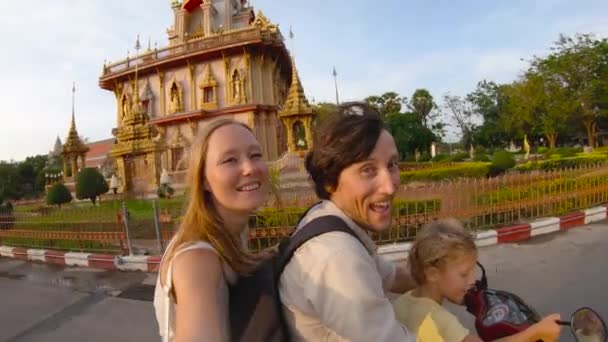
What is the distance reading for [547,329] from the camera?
1.39 metres

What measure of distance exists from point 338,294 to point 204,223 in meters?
0.48

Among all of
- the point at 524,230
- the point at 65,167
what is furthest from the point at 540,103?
the point at 65,167

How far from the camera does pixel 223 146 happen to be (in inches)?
54.1

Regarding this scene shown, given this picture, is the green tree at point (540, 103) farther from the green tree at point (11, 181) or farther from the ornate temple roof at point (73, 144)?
the green tree at point (11, 181)

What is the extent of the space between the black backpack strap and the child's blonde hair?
523mm

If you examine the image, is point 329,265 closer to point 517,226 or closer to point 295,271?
point 295,271

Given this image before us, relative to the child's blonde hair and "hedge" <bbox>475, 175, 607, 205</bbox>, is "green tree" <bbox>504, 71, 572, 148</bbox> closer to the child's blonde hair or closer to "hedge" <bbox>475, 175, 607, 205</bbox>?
→ "hedge" <bbox>475, 175, 607, 205</bbox>

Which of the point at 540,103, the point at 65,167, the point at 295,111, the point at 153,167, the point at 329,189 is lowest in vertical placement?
the point at 329,189

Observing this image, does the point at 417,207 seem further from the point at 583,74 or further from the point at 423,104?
the point at 423,104

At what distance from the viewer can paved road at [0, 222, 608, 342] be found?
4148 mm

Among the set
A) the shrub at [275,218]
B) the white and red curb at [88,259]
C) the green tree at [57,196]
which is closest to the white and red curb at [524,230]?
the shrub at [275,218]

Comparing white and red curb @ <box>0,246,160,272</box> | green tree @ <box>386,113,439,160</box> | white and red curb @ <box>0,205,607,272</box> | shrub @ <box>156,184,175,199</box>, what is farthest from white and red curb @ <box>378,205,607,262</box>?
green tree @ <box>386,113,439,160</box>

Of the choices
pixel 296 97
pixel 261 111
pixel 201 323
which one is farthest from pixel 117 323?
pixel 261 111

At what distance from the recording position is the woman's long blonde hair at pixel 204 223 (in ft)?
4.07
